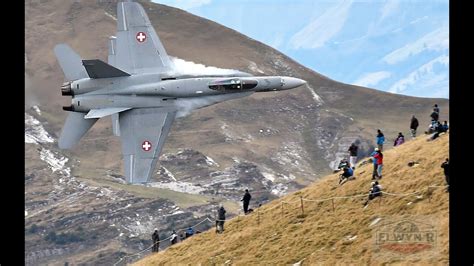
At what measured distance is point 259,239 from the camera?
66.2 metres

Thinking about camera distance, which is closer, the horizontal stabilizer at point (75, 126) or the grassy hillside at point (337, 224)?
the grassy hillside at point (337, 224)

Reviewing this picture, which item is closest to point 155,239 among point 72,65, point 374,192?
point 72,65

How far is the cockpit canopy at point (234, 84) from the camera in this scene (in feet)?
195

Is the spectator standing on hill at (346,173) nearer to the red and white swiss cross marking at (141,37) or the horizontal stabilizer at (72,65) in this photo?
the red and white swiss cross marking at (141,37)

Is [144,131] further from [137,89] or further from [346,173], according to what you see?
[346,173]

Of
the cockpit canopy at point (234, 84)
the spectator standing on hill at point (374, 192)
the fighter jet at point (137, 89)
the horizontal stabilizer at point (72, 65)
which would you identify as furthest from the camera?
the horizontal stabilizer at point (72, 65)

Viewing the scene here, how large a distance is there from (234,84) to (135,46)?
28.2ft

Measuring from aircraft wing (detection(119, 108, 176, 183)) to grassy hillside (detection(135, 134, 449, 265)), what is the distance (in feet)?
31.7

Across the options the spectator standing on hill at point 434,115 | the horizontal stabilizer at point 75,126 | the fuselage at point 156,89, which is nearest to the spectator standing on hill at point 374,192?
the spectator standing on hill at point 434,115
